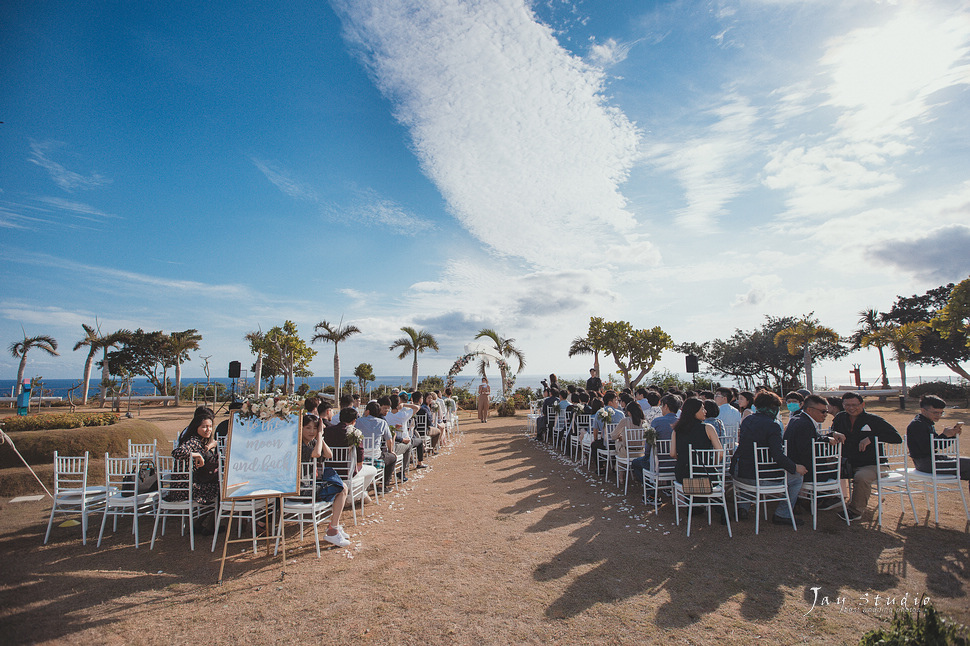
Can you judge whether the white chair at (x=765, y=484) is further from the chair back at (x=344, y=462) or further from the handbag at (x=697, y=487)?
the chair back at (x=344, y=462)

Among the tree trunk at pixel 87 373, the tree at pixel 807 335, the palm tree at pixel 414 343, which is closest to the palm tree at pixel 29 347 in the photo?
the tree trunk at pixel 87 373

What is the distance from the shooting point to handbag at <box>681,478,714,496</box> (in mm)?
5691

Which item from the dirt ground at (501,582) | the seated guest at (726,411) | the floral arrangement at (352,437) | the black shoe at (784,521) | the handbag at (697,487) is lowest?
the dirt ground at (501,582)

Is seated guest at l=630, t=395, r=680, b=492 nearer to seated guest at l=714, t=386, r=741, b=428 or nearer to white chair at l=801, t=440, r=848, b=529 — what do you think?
seated guest at l=714, t=386, r=741, b=428

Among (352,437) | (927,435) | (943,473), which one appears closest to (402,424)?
(352,437)

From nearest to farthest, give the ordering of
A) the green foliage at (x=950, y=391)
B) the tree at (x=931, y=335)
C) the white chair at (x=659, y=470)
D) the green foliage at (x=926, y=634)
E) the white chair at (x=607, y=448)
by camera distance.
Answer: the green foliage at (x=926, y=634)
the white chair at (x=659, y=470)
the white chair at (x=607, y=448)
the green foliage at (x=950, y=391)
the tree at (x=931, y=335)

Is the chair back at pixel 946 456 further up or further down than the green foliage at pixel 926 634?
further up

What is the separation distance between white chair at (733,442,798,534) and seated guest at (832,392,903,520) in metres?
1.10

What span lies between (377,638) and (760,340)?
4278 centimetres

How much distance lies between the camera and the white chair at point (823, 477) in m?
5.84

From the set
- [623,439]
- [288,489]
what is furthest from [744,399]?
[288,489]

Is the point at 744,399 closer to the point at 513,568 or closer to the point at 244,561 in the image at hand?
the point at 513,568

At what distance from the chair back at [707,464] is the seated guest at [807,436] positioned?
1.05 metres

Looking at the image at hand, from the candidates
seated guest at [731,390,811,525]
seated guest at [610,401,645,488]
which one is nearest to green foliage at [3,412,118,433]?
seated guest at [610,401,645,488]
